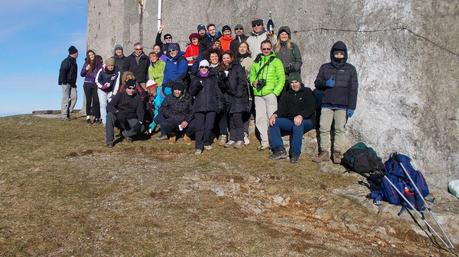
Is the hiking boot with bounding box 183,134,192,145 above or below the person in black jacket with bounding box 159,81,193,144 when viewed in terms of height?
below

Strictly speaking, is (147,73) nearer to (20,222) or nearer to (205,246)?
(20,222)

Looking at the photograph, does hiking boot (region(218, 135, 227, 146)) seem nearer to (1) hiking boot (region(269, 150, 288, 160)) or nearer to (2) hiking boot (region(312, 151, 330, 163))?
(1) hiking boot (region(269, 150, 288, 160))

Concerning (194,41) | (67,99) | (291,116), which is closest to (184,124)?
(194,41)

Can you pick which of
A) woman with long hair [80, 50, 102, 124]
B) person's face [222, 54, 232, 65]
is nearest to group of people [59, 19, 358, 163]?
person's face [222, 54, 232, 65]

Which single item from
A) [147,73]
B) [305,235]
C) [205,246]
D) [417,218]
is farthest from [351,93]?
[147,73]

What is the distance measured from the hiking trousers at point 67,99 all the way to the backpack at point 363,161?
8.17 m

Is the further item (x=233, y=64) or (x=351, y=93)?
(x=233, y=64)

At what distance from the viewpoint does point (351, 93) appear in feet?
26.7

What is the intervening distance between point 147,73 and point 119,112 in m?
2.05

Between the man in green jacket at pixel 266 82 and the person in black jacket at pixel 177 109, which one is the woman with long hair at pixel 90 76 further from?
the man in green jacket at pixel 266 82

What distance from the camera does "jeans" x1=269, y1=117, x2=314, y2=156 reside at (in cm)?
829

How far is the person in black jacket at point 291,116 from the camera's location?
845 cm

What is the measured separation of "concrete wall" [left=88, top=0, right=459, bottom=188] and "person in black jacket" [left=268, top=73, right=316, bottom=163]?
3.02 ft

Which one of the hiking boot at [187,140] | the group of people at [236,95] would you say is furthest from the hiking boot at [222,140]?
the hiking boot at [187,140]
